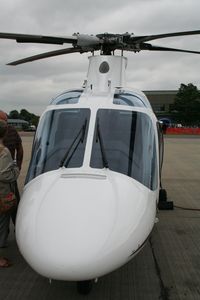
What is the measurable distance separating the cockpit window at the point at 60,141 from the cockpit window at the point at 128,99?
1.62 ft

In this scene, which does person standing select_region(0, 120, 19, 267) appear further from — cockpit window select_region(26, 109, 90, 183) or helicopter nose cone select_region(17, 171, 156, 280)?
helicopter nose cone select_region(17, 171, 156, 280)

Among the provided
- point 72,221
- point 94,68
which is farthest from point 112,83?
point 72,221

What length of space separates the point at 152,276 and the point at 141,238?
105 cm

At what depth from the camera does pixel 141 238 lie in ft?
13.6

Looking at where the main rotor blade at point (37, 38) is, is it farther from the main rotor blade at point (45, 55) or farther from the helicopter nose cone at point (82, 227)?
the helicopter nose cone at point (82, 227)

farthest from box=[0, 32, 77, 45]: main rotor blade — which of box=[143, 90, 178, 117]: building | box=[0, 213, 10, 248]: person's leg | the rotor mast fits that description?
box=[143, 90, 178, 117]: building

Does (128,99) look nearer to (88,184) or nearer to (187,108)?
(88,184)

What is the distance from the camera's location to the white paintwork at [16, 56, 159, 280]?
360cm

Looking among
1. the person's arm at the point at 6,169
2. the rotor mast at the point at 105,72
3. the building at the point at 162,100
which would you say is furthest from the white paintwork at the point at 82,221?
the building at the point at 162,100

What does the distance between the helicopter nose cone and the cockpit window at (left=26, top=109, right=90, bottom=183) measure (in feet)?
1.23

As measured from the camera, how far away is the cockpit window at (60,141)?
4.83 metres

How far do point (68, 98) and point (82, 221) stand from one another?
Answer: 7.13 ft

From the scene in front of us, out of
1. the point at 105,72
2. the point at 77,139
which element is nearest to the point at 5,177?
the point at 77,139

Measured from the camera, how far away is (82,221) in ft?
12.7
